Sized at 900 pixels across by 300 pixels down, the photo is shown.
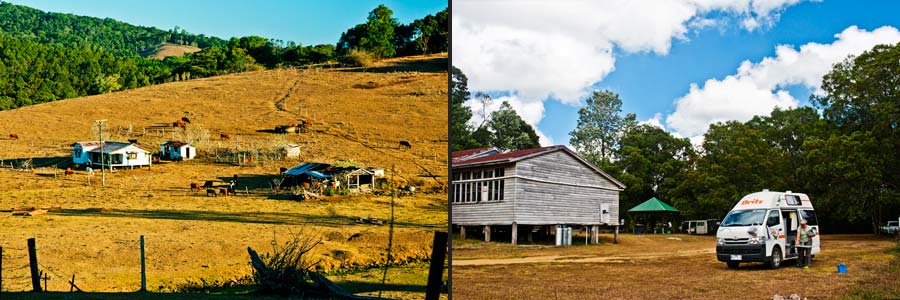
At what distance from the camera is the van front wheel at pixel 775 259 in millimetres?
9586

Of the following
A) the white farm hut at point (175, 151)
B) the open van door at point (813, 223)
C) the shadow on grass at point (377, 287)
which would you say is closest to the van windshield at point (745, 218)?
the open van door at point (813, 223)

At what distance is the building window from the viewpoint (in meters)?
11.6

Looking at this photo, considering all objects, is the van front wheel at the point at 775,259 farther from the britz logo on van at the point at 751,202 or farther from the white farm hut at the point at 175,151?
the white farm hut at the point at 175,151

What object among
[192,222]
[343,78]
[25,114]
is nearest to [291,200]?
[192,222]

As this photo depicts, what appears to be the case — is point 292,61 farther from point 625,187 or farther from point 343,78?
point 625,187

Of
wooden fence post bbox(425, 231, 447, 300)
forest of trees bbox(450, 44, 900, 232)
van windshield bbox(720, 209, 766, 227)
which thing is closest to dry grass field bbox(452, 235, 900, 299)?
van windshield bbox(720, 209, 766, 227)

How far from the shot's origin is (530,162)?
13.6 metres

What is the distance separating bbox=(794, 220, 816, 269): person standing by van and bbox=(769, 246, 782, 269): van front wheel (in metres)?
0.35

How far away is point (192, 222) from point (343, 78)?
14840mm

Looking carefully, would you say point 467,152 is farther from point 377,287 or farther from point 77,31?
point 77,31

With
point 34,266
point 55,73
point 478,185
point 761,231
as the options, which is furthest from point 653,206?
point 55,73

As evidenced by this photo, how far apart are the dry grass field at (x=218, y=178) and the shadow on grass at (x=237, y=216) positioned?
46 millimetres

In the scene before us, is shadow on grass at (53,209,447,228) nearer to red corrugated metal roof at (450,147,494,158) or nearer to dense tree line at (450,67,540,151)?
red corrugated metal roof at (450,147,494,158)

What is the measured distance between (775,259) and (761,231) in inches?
18.6
